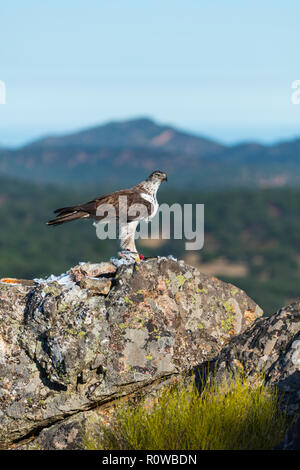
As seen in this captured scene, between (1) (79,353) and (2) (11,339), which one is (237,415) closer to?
(1) (79,353)

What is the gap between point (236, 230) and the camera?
182 m

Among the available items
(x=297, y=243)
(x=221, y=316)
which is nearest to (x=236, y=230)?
(x=297, y=243)

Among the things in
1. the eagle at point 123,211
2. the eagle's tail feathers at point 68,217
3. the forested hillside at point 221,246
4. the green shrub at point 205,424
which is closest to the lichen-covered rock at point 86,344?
the green shrub at point 205,424

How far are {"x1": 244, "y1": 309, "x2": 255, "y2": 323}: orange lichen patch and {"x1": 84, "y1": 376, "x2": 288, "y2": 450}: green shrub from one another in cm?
236

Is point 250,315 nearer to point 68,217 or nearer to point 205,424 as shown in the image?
point 205,424

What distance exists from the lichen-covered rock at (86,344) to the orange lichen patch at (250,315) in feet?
2.96

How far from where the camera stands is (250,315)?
36.1 ft

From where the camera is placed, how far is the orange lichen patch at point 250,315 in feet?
36.0

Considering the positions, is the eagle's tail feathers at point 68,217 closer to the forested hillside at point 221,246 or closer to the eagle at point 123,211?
the eagle at point 123,211

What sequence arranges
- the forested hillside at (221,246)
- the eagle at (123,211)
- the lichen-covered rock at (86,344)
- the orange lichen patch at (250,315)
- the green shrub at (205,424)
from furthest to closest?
the forested hillside at (221,246) < the eagle at (123,211) < the orange lichen patch at (250,315) < the lichen-covered rock at (86,344) < the green shrub at (205,424)

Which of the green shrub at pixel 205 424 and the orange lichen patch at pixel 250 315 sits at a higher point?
the orange lichen patch at pixel 250 315

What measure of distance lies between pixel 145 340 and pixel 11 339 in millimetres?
2091

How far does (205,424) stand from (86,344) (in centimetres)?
225

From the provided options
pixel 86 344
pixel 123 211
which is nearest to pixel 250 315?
pixel 86 344
